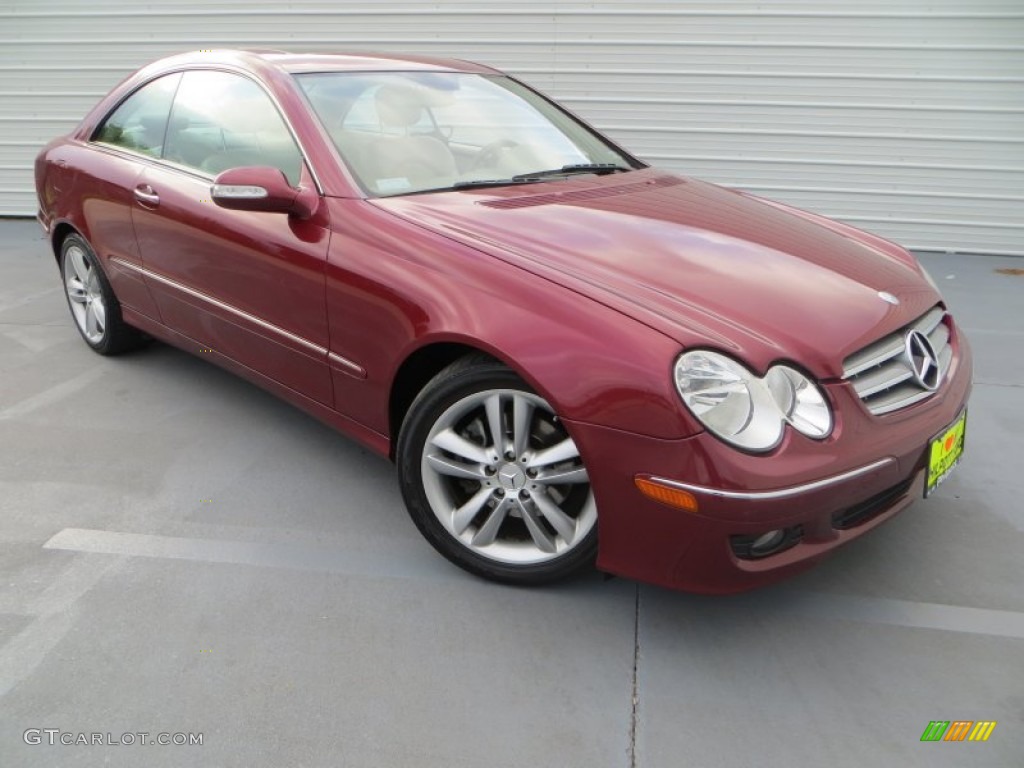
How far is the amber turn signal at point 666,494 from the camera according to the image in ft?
6.45

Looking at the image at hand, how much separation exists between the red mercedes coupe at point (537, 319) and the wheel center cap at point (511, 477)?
0.03 ft

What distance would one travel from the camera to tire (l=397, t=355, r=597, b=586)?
7.42 feet

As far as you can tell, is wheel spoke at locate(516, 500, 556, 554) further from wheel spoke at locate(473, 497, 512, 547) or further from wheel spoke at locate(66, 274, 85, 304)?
wheel spoke at locate(66, 274, 85, 304)

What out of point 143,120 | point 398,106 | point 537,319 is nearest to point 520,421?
point 537,319

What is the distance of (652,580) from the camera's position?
6.98 feet

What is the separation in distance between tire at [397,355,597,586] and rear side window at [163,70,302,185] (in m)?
1.03

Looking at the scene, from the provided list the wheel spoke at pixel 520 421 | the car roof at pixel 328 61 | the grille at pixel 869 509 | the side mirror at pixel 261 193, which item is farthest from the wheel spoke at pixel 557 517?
the car roof at pixel 328 61

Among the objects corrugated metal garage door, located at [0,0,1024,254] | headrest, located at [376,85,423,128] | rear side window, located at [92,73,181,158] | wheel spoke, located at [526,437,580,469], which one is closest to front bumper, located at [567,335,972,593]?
wheel spoke, located at [526,437,580,469]

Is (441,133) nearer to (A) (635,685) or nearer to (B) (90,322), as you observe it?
(A) (635,685)

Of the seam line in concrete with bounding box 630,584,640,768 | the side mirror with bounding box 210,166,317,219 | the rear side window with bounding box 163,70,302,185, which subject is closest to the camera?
the seam line in concrete with bounding box 630,584,640,768

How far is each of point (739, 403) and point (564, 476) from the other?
50cm

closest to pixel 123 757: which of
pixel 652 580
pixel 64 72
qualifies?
pixel 652 580

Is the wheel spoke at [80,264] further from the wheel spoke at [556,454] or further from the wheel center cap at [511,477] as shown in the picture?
the wheel spoke at [556,454]

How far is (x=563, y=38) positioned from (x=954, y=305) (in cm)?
345
